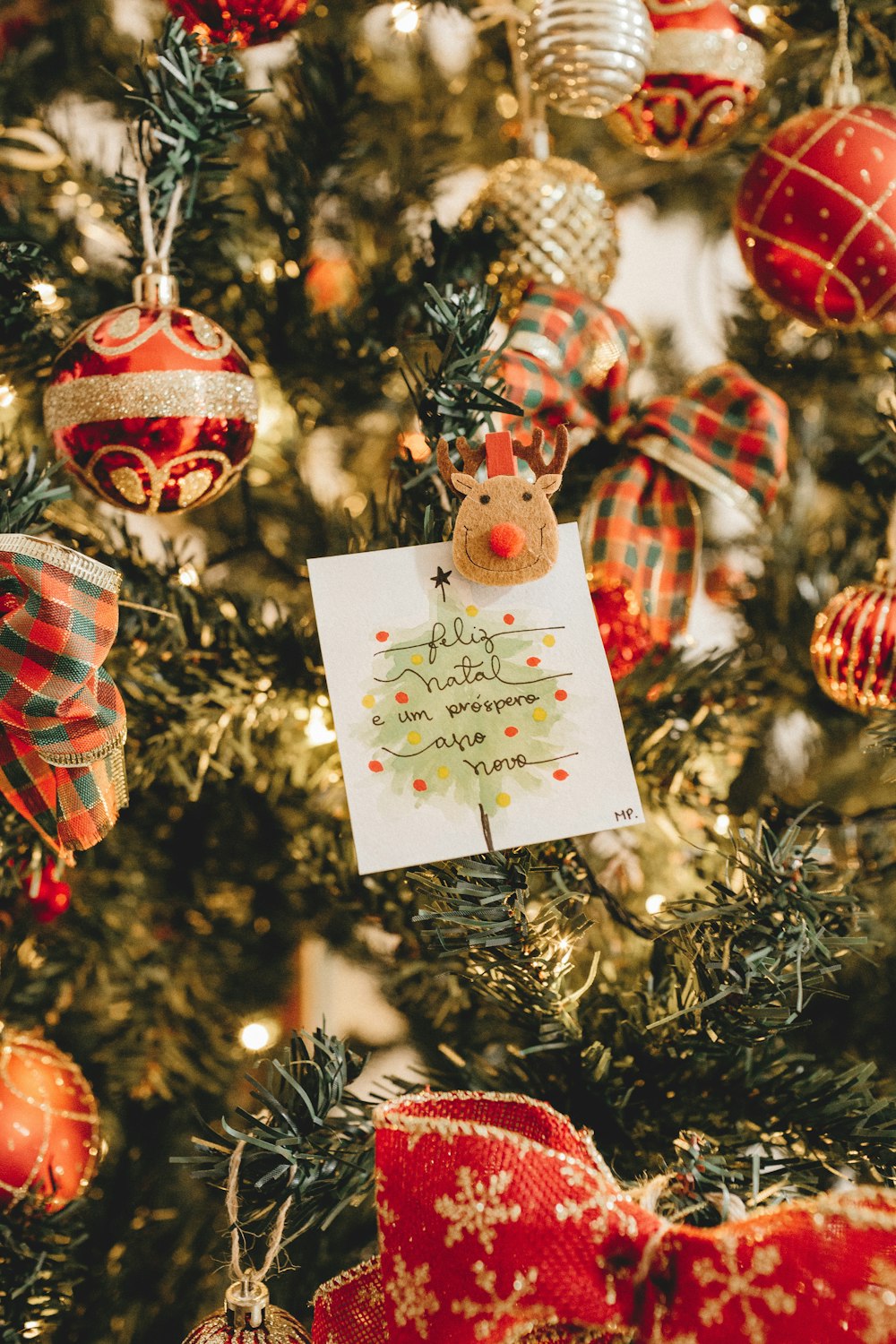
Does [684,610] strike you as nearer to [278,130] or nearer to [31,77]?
[278,130]

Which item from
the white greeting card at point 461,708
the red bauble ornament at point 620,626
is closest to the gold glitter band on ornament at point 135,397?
the white greeting card at point 461,708

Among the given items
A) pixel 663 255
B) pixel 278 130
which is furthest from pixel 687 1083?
pixel 663 255

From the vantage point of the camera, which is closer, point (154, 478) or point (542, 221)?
point (154, 478)

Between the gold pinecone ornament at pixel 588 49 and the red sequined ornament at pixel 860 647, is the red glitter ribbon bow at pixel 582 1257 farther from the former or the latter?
the gold pinecone ornament at pixel 588 49

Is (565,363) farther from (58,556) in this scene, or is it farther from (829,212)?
(58,556)

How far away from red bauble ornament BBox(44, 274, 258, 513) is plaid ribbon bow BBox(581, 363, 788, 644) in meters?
0.23

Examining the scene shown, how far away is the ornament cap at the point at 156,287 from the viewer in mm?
485

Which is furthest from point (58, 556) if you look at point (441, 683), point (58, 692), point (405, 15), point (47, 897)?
point (405, 15)

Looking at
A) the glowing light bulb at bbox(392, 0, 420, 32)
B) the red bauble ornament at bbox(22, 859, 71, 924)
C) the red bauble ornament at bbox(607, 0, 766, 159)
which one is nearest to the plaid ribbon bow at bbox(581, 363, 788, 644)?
the red bauble ornament at bbox(607, 0, 766, 159)

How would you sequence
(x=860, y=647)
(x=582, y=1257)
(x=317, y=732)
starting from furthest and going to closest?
(x=317, y=732)
(x=860, y=647)
(x=582, y=1257)

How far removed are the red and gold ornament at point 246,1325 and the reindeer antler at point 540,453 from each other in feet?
1.13

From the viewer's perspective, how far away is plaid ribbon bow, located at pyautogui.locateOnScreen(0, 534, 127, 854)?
1.27 ft

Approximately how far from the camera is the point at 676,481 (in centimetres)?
62

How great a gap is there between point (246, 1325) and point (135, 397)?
15.6 inches
